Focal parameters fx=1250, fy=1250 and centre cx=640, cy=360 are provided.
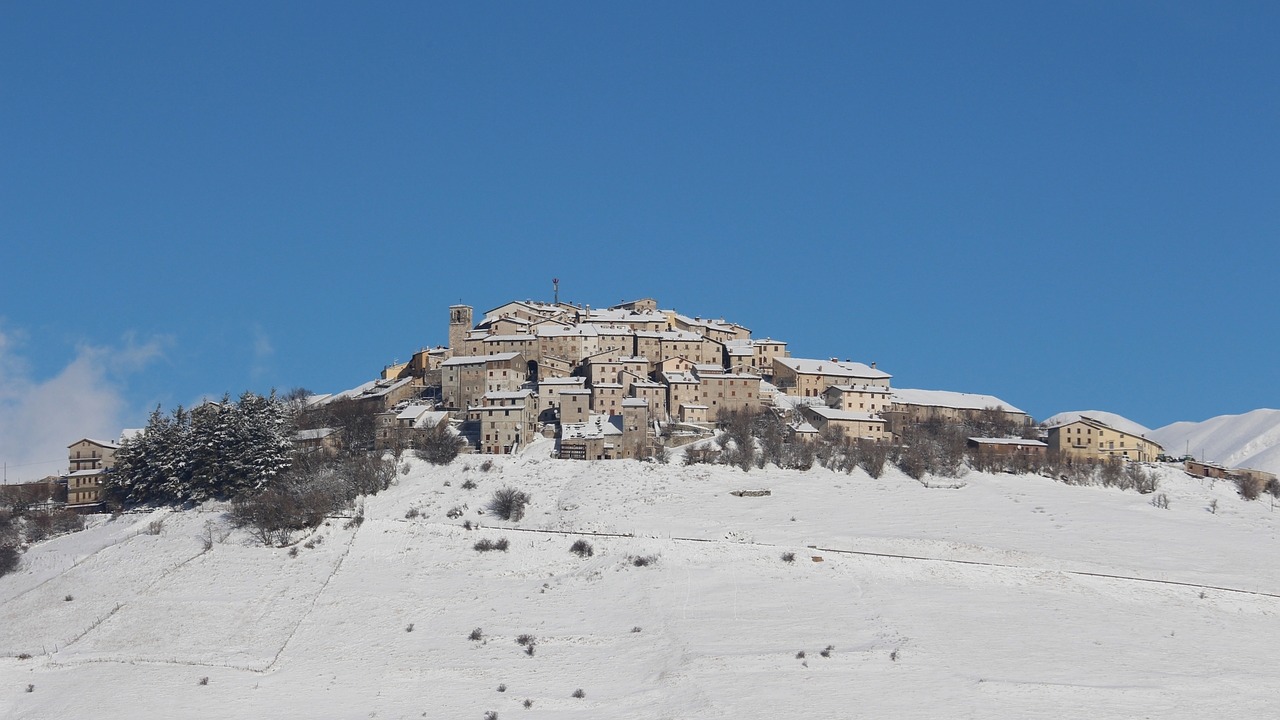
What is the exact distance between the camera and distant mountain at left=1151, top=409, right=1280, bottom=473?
4747 inches

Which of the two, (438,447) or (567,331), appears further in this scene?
(567,331)

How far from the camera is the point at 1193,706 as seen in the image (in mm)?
42656

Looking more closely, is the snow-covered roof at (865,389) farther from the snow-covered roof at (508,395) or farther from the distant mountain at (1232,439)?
the distant mountain at (1232,439)

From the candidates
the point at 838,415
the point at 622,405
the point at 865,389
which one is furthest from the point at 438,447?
the point at 865,389

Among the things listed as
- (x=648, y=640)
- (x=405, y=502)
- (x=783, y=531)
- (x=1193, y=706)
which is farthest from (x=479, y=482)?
(x=1193, y=706)

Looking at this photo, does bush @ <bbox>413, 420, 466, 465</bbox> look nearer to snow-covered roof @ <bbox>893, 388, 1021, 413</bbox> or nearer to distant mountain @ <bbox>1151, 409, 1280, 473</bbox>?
snow-covered roof @ <bbox>893, 388, 1021, 413</bbox>

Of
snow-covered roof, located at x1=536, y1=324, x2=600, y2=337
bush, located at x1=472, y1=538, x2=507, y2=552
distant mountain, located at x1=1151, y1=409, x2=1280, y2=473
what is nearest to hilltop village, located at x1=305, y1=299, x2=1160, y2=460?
snow-covered roof, located at x1=536, y1=324, x2=600, y2=337

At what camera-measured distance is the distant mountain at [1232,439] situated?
12056 cm

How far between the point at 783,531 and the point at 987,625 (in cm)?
1660

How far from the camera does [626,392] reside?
3797 inches

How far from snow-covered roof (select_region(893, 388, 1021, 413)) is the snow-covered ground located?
106 ft

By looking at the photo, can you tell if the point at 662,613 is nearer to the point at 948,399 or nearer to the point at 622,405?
the point at 622,405

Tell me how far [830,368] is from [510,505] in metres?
46.5

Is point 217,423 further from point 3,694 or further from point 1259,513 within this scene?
point 1259,513
